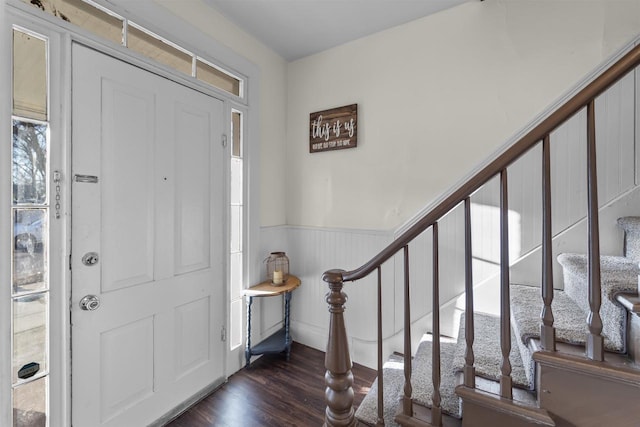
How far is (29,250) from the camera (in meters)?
1.16

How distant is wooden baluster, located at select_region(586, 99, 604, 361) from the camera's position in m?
0.79

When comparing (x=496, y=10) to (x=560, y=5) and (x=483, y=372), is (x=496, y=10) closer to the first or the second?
(x=560, y=5)

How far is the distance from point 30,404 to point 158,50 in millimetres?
1888

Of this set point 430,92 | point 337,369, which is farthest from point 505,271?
point 430,92

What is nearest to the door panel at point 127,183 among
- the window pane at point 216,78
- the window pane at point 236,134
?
the window pane at point 216,78

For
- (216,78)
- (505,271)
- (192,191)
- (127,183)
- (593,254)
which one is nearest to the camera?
(593,254)

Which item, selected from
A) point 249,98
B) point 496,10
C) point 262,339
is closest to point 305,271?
point 262,339

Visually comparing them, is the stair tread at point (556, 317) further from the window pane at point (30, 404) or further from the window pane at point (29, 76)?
the window pane at point (29, 76)

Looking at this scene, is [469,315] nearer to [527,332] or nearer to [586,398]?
[527,332]

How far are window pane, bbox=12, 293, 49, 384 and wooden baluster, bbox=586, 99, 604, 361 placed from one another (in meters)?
2.09

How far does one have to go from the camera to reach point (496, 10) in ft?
5.75

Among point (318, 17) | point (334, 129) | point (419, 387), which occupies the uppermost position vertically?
point (318, 17)

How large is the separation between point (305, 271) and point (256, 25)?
6.81 feet

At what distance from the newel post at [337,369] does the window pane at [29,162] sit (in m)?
1.32
